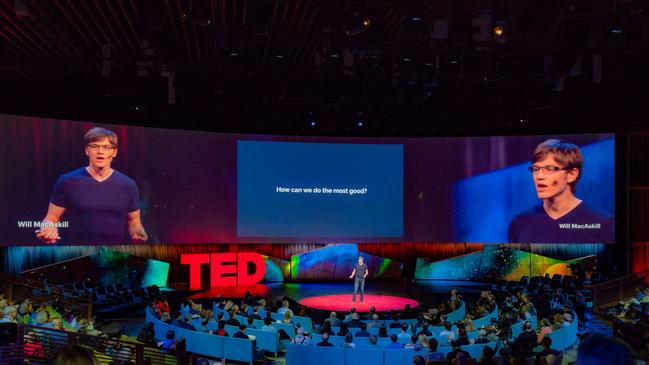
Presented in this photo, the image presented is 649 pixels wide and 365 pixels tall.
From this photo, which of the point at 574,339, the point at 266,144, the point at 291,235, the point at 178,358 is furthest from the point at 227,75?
the point at 574,339

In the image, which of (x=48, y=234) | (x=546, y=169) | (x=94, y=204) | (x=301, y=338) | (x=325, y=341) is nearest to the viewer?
(x=325, y=341)

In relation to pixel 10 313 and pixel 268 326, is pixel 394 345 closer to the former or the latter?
pixel 268 326

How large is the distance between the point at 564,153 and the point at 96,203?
684 inches

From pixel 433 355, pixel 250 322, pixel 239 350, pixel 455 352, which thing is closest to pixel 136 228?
pixel 250 322

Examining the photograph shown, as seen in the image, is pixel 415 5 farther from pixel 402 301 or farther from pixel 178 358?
pixel 402 301

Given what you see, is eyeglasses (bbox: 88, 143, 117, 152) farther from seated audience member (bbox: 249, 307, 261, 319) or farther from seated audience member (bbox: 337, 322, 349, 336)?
seated audience member (bbox: 337, 322, 349, 336)

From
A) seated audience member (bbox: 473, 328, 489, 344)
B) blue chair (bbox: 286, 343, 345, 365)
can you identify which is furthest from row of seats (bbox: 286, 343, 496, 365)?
seated audience member (bbox: 473, 328, 489, 344)

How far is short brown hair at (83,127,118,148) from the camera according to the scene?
20.8m

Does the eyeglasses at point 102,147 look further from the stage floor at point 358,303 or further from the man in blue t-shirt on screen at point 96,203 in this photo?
the stage floor at point 358,303

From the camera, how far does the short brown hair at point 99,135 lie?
20.8m

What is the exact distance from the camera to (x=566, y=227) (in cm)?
2373

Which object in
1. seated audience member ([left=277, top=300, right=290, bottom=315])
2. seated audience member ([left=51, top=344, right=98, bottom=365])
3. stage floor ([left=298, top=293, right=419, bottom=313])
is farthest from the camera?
stage floor ([left=298, top=293, right=419, bottom=313])

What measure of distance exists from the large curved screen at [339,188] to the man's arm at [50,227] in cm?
82

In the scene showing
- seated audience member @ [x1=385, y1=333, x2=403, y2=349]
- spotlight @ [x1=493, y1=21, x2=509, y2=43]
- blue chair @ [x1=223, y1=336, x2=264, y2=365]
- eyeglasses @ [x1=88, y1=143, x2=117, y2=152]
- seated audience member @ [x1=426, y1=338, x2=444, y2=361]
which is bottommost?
blue chair @ [x1=223, y1=336, x2=264, y2=365]
